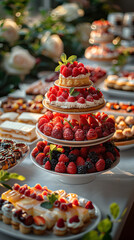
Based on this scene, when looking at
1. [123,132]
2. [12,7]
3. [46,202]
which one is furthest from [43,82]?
[46,202]

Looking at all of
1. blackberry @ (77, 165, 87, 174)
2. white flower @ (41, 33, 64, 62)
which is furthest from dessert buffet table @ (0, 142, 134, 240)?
white flower @ (41, 33, 64, 62)

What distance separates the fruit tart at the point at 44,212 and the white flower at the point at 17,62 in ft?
6.15

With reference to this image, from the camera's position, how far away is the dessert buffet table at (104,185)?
1824 mm

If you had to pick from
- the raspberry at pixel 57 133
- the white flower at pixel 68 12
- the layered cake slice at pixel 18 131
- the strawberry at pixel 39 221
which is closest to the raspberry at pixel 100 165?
the raspberry at pixel 57 133

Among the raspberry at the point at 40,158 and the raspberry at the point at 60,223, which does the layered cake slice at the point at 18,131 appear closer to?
the raspberry at the point at 40,158

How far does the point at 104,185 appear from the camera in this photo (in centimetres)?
200

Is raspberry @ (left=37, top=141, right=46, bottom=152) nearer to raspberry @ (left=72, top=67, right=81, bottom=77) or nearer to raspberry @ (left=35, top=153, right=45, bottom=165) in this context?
raspberry @ (left=35, top=153, right=45, bottom=165)

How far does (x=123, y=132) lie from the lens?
2.48m

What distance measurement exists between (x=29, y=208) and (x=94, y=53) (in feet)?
10.9

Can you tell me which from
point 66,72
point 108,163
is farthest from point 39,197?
point 66,72

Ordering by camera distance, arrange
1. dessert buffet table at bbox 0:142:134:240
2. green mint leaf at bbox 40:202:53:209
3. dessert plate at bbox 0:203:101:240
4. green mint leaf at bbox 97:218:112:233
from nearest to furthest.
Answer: green mint leaf at bbox 97:218:112:233, dessert plate at bbox 0:203:101:240, green mint leaf at bbox 40:202:53:209, dessert buffet table at bbox 0:142:134:240

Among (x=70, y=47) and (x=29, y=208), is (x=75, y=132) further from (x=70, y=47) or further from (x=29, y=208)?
(x=70, y=47)

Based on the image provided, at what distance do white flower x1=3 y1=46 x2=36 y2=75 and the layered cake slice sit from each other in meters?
0.92

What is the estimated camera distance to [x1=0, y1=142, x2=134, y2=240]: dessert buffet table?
5.98 ft
